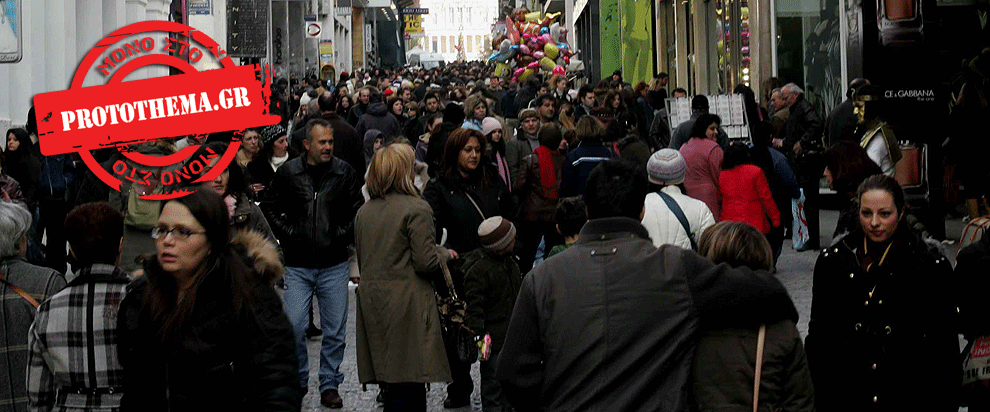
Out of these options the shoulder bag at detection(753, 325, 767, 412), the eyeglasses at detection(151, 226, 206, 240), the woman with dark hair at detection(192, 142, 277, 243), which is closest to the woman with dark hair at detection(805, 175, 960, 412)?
the shoulder bag at detection(753, 325, 767, 412)

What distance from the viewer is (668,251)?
363cm

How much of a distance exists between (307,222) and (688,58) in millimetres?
22896

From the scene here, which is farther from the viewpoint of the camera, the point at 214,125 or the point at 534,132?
the point at 534,132

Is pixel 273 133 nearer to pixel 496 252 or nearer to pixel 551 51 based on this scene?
pixel 496 252

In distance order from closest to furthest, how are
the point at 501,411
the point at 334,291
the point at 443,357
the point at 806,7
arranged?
1. the point at 443,357
2. the point at 501,411
3. the point at 334,291
4. the point at 806,7

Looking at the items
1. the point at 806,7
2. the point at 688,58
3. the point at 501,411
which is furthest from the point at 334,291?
the point at 688,58

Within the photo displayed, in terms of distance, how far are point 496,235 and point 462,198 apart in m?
0.73

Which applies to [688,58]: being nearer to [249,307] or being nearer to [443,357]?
[443,357]

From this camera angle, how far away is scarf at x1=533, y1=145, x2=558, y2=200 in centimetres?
1016

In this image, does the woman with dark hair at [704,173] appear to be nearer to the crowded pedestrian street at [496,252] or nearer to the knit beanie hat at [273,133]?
the crowded pedestrian street at [496,252]

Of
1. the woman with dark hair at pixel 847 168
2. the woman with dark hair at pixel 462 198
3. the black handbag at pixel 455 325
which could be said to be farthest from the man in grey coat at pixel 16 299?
the woman with dark hair at pixel 847 168

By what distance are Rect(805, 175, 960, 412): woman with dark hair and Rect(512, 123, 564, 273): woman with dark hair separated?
17.1ft

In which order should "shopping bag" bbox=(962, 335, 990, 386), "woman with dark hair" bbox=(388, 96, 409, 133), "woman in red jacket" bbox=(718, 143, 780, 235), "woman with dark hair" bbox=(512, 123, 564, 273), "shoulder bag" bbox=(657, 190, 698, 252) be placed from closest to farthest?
"shopping bag" bbox=(962, 335, 990, 386)
"shoulder bag" bbox=(657, 190, 698, 252)
"woman in red jacket" bbox=(718, 143, 780, 235)
"woman with dark hair" bbox=(512, 123, 564, 273)
"woman with dark hair" bbox=(388, 96, 409, 133)

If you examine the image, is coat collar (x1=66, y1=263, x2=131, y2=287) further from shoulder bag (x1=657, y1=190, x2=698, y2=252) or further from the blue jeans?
the blue jeans
